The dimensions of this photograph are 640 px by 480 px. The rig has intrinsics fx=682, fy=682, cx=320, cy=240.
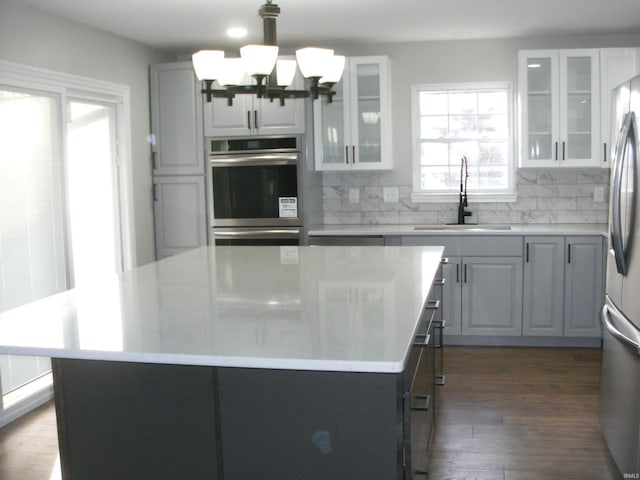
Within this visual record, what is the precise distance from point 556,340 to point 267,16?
3.28 m

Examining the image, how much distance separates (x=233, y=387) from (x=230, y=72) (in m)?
1.63

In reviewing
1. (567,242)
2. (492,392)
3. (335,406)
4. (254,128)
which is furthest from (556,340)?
(335,406)

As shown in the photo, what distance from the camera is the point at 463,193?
542 cm

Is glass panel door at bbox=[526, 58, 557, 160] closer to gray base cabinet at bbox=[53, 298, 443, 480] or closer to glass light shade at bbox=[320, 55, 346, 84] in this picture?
glass light shade at bbox=[320, 55, 346, 84]

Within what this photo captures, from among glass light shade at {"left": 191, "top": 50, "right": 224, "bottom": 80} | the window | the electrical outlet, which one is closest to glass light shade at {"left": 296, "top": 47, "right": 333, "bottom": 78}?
glass light shade at {"left": 191, "top": 50, "right": 224, "bottom": 80}

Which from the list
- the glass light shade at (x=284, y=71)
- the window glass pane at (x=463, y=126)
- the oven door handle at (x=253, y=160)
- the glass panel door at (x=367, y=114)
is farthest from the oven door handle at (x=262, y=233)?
the glass light shade at (x=284, y=71)

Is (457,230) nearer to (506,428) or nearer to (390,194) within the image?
(390,194)

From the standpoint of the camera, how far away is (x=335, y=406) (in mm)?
1779

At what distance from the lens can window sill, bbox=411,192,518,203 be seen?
5359 mm

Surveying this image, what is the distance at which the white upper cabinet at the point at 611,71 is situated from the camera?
4.83 metres

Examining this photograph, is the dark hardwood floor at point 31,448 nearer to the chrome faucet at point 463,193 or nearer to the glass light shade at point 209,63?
the glass light shade at point 209,63

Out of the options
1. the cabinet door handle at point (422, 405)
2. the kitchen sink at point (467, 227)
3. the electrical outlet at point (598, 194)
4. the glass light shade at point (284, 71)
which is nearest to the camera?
the cabinet door handle at point (422, 405)

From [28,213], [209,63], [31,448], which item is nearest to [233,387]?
[209,63]

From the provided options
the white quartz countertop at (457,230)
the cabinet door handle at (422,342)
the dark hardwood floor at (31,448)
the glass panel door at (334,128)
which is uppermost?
the glass panel door at (334,128)
